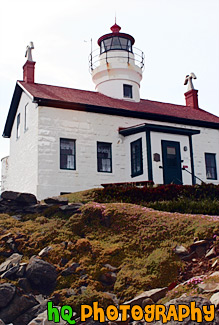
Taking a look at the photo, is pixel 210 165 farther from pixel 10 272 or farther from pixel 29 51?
pixel 10 272

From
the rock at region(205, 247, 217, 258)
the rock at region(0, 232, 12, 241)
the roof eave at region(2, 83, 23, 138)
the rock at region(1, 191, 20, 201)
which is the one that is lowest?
the rock at region(205, 247, 217, 258)

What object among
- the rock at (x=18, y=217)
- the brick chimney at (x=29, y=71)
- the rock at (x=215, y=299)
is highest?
the brick chimney at (x=29, y=71)

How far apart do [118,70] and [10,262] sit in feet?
59.7

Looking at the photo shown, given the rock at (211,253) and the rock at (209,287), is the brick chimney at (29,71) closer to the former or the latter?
the rock at (211,253)

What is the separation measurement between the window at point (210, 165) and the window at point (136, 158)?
4.87 metres

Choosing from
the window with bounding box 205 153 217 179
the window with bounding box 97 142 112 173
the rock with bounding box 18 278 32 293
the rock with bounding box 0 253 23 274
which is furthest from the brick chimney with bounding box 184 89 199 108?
the rock with bounding box 18 278 32 293

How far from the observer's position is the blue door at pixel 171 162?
874 inches

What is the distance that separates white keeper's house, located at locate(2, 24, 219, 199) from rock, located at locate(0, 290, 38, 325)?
10032 mm

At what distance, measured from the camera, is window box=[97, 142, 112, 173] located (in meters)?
22.9

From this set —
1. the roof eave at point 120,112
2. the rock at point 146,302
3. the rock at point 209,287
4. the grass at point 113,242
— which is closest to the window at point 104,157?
the roof eave at point 120,112

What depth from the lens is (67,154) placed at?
22156mm

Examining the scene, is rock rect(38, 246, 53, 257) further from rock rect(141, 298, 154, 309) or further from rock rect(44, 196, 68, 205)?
rock rect(141, 298, 154, 309)

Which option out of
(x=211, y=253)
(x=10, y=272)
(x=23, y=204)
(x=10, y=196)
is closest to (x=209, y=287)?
(x=211, y=253)

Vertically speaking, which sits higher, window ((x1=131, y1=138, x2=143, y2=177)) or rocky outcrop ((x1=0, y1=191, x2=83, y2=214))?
window ((x1=131, y1=138, x2=143, y2=177))
